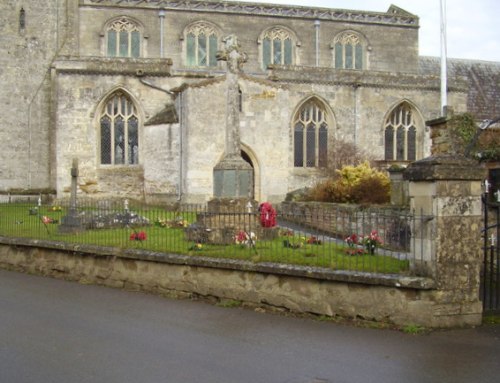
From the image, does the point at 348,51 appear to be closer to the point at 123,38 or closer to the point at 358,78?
the point at 358,78

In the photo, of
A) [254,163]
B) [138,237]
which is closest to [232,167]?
[138,237]

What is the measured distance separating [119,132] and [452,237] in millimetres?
20550

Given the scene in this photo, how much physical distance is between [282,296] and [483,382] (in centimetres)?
355

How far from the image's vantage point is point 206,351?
272 inches

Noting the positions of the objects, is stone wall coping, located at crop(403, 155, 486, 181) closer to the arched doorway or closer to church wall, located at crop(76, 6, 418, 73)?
the arched doorway

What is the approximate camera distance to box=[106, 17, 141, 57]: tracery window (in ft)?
104

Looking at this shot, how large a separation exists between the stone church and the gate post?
15.2m

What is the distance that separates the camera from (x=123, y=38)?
105ft

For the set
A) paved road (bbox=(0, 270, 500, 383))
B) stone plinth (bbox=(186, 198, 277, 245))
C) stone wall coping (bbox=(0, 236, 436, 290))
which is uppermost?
stone plinth (bbox=(186, 198, 277, 245))

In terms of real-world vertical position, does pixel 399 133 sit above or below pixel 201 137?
above

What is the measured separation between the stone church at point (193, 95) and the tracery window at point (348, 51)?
0.06m

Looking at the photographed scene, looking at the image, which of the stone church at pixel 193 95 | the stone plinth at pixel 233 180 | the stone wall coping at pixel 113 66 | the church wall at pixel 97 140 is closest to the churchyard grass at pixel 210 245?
the stone plinth at pixel 233 180

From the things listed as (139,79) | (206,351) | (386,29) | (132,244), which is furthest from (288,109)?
(206,351)

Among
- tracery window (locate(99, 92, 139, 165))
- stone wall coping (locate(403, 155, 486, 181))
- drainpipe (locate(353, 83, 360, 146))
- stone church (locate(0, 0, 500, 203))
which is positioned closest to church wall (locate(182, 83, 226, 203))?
stone church (locate(0, 0, 500, 203))
